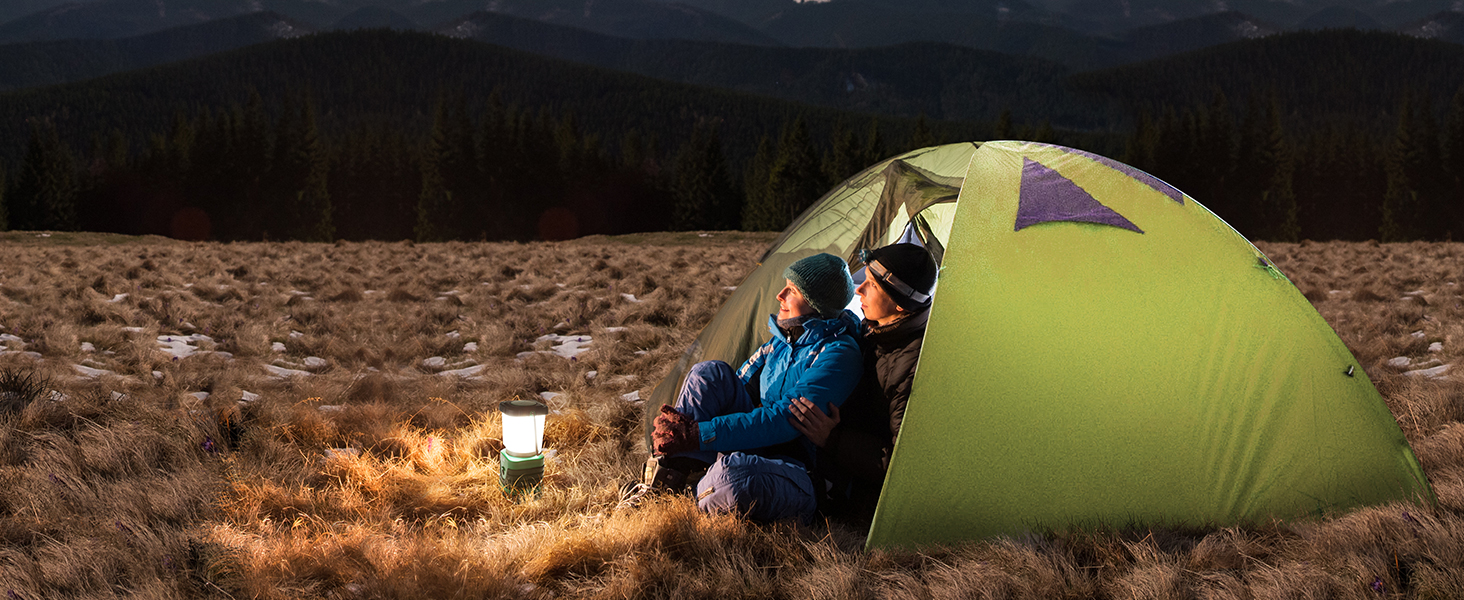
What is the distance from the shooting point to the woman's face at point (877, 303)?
3.31 meters

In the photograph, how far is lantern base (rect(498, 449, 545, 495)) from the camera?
383cm

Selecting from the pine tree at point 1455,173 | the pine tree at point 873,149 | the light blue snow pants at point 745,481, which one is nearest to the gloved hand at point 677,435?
the light blue snow pants at point 745,481

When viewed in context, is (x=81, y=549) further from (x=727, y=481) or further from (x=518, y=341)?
(x=518, y=341)

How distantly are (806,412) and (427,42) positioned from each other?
6626 inches

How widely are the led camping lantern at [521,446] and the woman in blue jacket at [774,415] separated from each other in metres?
0.66

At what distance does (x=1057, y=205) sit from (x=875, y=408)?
3.95ft

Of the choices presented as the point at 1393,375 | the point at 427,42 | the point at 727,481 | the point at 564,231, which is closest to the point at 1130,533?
the point at 727,481

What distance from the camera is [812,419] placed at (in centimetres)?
323

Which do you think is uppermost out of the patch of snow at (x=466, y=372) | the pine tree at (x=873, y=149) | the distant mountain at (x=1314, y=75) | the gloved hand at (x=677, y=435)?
the distant mountain at (x=1314, y=75)

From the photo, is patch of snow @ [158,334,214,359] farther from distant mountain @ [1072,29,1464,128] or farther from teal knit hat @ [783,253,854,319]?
distant mountain @ [1072,29,1464,128]

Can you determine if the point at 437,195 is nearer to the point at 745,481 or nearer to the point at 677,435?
the point at 677,435

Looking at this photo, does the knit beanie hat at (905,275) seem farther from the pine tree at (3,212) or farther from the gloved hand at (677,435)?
the pine tree at (3,212)

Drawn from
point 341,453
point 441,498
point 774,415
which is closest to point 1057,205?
point 774,415

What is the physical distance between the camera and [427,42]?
152875mm
